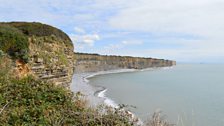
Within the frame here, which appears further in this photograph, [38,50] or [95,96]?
[95,96]

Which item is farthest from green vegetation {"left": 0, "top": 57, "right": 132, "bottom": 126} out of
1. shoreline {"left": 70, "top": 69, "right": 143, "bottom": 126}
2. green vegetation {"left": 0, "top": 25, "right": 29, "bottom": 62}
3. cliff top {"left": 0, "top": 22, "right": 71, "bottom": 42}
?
cliff top {"left": 0, "top": 22, "right": 71, "bottom": 42}

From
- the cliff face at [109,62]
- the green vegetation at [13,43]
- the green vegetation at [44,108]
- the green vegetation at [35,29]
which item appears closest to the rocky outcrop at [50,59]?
the green vegetation at [35,29]

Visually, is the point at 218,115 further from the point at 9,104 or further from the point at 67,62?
the point at 9,104

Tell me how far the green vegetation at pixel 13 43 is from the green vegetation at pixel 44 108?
318 cm

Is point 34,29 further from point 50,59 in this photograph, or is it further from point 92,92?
point 92,92

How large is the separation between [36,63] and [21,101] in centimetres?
648

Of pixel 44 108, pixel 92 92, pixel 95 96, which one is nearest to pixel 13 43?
pixel 44 108

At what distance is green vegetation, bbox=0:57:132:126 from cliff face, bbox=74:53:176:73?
179 ft

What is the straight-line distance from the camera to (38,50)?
50.1 ft

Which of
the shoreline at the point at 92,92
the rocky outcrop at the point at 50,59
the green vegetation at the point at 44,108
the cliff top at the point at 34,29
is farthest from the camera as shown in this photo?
the shoreline at the point at 92,92

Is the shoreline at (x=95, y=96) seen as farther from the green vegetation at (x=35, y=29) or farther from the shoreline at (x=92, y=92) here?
the green vegetation at (x=35, y=29)

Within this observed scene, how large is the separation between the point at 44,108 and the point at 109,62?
3546 inches

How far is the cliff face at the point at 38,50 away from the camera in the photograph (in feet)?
43.6

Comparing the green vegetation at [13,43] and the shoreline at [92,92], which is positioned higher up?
the green vegetation at [13,43]
